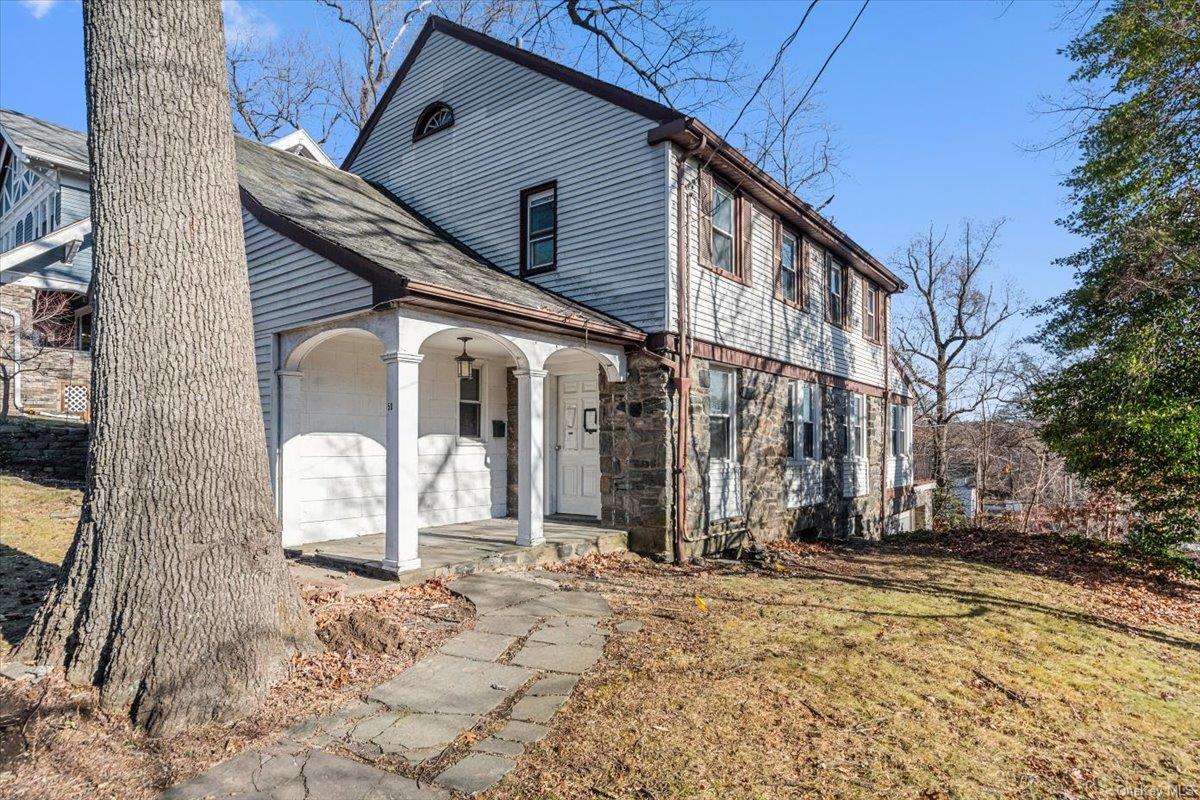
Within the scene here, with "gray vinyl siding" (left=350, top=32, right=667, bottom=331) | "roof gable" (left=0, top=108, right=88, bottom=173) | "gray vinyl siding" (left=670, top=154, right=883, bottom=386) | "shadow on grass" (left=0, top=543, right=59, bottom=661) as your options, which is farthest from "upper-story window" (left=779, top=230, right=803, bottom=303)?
"roof gable" (left=0, top=108, right=88, bottom=173)

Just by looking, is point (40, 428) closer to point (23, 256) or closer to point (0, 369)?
point (0, 369)

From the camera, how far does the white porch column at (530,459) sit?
7.39 m

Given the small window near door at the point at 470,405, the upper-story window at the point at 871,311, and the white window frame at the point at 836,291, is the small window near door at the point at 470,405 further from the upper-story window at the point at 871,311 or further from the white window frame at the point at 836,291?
the upper-story window at the point at 871,311

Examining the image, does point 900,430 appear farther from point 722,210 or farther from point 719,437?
point 722,210

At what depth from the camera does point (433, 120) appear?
1130cm

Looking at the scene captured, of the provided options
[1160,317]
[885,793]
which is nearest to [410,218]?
[885,793]

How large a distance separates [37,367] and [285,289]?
38.5 feet

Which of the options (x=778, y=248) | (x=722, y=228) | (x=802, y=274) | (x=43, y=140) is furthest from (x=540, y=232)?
(x=43, y=140)

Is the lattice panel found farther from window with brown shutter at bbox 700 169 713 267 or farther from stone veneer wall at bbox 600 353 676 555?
window with brown shutter at bbox 700 169 713 267

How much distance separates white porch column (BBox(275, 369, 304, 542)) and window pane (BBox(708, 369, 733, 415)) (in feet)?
17.0

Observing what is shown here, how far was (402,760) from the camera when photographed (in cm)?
315

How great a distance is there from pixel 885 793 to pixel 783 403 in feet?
28.2

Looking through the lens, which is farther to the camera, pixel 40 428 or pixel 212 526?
pixel 40 428

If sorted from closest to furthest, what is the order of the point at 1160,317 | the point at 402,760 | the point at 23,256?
the point at 402,760 → the point at 1160,317 → the point at 23,256
